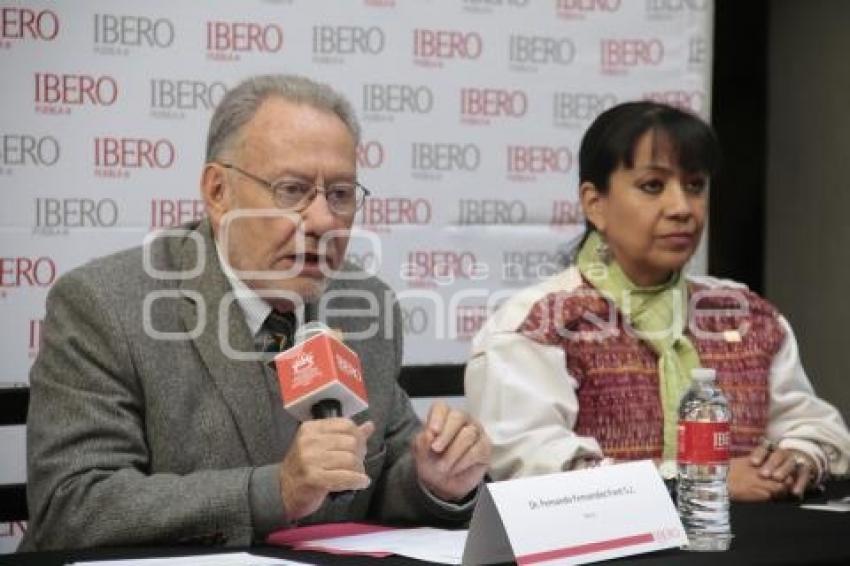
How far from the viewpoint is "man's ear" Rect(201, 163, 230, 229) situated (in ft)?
7.70

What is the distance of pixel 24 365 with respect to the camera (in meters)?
3.26

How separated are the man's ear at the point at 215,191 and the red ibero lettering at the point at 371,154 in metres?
1.31

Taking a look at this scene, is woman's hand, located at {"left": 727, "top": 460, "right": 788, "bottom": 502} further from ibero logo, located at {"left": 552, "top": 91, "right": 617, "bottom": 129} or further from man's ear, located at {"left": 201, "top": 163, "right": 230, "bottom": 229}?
ibero logo, located at {"left": 552, "top": 91, "right": 617, "bottom": 129}

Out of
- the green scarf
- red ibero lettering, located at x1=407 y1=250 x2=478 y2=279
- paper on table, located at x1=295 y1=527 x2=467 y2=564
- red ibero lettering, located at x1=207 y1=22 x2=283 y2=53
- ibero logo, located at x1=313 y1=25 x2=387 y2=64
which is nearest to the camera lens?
paper on table, located at x1=295 y1=527 x2=467 y2=564

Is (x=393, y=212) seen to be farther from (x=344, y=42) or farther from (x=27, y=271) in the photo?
(x=27, y=271)

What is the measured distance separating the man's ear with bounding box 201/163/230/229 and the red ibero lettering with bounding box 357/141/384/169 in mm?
1311

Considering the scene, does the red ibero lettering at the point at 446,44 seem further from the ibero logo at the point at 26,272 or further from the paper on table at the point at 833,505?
the paper on table at the point at 833,505

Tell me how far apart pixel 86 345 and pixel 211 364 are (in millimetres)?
203

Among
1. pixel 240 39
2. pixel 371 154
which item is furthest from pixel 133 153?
pixel 371 154

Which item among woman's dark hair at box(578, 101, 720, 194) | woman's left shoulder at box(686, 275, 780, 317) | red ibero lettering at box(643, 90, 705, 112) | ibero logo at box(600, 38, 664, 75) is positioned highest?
ibero logo at box(600, 38, 664, 75)

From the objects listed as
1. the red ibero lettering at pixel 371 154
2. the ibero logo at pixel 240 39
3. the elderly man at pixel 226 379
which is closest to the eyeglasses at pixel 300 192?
the elderly man at pixel 226 379

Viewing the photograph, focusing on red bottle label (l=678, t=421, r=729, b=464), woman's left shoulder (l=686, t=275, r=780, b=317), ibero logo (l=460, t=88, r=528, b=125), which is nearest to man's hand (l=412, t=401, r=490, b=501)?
red bottle label (l=678, t=421, r=729, b=464)

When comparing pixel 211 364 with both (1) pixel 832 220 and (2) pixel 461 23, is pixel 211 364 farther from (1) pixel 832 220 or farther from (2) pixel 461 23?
(1) pixel 832 220

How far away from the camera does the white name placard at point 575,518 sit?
5.82 feet
